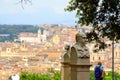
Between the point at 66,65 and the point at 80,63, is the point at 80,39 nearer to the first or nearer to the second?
the point at 80,63

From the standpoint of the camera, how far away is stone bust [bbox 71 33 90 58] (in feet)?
34.0

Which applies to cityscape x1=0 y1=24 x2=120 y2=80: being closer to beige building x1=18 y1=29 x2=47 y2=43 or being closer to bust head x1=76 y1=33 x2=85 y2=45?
beige building x1=18 y1=29 x2=47 y2=43

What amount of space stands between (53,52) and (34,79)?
326 ft

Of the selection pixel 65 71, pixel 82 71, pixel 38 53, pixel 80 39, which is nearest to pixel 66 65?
pixel 65 71

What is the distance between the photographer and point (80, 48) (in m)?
10.5

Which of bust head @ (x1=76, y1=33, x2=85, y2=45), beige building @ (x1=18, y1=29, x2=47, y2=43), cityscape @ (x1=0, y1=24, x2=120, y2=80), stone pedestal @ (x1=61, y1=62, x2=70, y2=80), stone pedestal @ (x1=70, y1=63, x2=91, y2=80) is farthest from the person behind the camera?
beige building @ (x1=18, y1=29, x2=47, y2=43)

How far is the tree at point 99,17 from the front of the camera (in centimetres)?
1157

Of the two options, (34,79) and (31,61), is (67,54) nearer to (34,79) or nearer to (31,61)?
(34,79)

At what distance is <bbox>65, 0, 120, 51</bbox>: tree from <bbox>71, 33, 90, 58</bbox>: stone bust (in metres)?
1.07

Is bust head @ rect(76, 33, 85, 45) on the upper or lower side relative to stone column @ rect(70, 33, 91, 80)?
upper

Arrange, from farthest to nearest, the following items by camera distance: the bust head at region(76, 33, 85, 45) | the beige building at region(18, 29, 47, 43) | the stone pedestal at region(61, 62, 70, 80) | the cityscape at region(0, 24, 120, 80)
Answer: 1. the beige building at region(18, 29, 47, 43)
2. the cityscape at region(0, 24, 120, 80)
3. the stone pedestal at region(61, 62, 70, 80)
4. the bust head at region(76, 33, 85, 45)

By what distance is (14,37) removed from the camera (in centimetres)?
18650

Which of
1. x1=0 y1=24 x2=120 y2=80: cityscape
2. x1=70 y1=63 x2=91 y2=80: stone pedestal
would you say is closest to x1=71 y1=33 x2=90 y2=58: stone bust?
x1=70 y1=63 x2=91 y2=80: stone pedestal

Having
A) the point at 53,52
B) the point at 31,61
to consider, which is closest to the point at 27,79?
the point at 31,61
